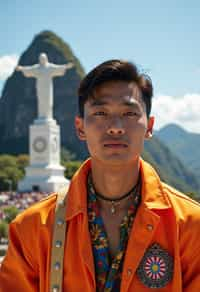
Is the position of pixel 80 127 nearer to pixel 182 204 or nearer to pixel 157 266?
pixel 182 204

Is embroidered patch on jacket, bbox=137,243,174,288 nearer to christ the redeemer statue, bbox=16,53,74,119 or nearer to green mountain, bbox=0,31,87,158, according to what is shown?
christ the redeemer statue, bbox=16,53,74,119

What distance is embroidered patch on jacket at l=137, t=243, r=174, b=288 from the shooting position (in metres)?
2.73

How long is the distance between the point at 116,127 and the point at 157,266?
0.61 meters

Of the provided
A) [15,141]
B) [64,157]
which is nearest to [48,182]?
[64,157]

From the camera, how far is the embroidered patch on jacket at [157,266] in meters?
2.73

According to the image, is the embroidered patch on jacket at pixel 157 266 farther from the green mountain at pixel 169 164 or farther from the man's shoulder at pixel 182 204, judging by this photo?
the green mountain at pixel 169 164

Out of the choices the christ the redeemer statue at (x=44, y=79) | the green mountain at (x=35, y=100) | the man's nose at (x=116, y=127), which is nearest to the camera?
the man's nose at (x=116, y=127)

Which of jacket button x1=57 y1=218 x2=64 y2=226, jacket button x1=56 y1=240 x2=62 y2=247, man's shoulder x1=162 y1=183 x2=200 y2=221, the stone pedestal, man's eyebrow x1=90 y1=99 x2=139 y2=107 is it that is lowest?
the stone pedestal

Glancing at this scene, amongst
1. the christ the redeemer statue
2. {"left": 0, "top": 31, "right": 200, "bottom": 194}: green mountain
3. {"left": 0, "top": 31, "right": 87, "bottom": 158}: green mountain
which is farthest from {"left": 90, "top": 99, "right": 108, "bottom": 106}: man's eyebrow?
{"left": 0, "top": 31, "right": 87, "bottom": 158}: green mountain

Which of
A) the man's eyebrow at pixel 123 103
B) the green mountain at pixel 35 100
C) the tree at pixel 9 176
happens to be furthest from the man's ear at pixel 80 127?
the green mountain at pixel 35 100

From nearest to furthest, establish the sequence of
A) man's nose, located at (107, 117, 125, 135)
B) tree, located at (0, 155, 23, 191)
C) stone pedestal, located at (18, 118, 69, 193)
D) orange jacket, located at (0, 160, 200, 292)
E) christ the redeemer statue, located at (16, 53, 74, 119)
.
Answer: orange jacket, located at (0, 160, 200, 292) < man's nose, located at (107, 117, 125, 135) < stone pedestal, located at (18, 118, 69, 193) < christ the redeemer statue, located at (16, 53, 74, 119) < tree, located at (0, 155, 23, 191)

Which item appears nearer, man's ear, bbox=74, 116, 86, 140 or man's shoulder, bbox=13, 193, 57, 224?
man's shoulder, bbox=13, 193, 57, 224

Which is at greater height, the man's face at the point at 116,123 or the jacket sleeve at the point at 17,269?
the man's face at the point at 116,123

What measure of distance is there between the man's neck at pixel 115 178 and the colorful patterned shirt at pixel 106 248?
5cm
